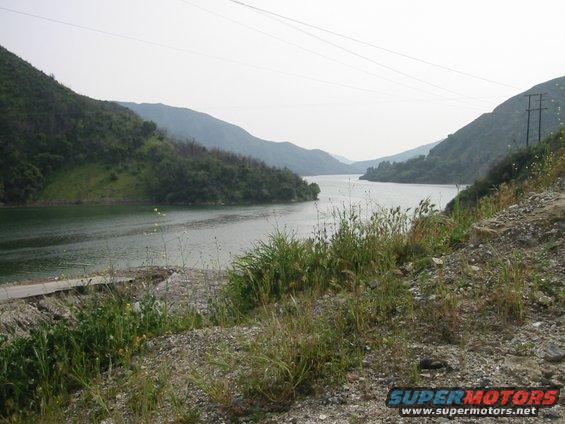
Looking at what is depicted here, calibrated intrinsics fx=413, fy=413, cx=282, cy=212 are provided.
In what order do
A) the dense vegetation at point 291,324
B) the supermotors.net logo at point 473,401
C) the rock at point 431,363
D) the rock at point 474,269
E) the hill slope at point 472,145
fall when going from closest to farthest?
the supermotors.net logo at point 473,401 → the rock at point 431,363 → the dense vegetation at point 291,324 → the rock at point 474,269 → the hill slope at point 472,145

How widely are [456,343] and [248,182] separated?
303 ft

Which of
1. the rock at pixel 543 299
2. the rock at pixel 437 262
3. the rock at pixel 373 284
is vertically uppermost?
the rock at pixel 437 262

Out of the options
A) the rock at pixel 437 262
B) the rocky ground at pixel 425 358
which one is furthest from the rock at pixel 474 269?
the rock at pixel 437 262

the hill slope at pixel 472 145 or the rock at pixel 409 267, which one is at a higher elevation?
the hill slope at pixel 472 145

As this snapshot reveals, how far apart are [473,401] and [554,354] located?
0.84m

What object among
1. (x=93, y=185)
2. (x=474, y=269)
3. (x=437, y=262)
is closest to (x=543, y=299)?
(x=474, y=269)

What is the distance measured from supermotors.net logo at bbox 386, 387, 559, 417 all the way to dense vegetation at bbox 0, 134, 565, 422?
22cm

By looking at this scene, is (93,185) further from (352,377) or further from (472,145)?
(472,145)

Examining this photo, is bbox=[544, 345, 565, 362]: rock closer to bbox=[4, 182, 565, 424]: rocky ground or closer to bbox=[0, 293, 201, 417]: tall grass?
bbox=[4, 182, 565, 424]: rocky ground

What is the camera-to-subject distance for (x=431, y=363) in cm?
317

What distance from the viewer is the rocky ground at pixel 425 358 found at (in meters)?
2.95

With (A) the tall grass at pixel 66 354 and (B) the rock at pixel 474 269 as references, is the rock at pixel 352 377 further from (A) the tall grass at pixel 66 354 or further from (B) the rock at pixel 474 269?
(A) the tall grass at pixel 66 354

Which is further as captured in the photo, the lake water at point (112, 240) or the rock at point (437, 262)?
the lake water at point (112, 240)

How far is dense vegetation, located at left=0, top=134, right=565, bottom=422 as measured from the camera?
3350mm
